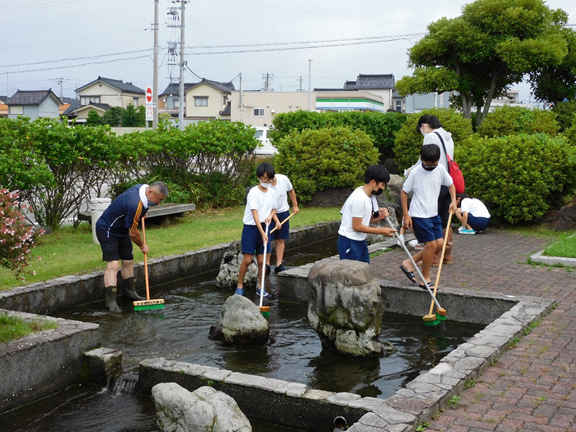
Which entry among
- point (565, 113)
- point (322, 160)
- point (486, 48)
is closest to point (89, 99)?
point (486, 48)

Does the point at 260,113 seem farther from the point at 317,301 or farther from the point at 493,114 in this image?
the point at 317,301

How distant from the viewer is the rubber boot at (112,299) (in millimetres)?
7580

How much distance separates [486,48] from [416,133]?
3.67 m

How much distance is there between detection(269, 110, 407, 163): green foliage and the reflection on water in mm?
11788

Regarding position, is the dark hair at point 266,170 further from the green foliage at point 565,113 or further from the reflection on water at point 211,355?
the green foliage at point 565,113

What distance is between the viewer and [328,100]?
194 ft

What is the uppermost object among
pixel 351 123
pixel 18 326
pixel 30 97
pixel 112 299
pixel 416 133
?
pixel 30 97

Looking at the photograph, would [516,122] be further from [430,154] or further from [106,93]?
[106,93]

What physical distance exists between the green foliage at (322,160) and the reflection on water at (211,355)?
765 cm

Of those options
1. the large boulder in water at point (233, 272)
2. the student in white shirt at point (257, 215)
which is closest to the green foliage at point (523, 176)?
the large boulder in water at point (233, 272)

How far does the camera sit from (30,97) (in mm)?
59594

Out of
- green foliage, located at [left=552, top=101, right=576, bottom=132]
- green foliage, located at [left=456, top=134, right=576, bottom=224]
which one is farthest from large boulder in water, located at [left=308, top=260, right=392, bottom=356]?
green foliage, located at [left=552, top=101, right=576, bottom=132]

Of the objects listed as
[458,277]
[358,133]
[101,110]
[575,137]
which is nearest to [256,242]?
[458,277]

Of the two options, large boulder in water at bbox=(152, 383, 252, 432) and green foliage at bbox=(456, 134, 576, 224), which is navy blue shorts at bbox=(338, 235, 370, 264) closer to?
large boulder in water at bbox=(152, 383, 252, 432)
